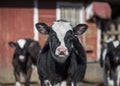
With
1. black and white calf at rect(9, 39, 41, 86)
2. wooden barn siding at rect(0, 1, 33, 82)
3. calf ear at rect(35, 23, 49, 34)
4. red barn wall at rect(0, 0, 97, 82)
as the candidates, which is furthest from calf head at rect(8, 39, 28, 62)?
calf ear at rect(35, 23, 49, 34)

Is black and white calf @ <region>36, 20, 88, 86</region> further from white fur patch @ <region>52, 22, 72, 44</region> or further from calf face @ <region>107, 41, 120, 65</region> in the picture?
calf face @ <region>107, 41, 120, 65</region>

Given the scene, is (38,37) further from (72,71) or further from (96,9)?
(72,71)

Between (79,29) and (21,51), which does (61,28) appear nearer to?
(79,29)

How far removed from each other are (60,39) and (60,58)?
28cm

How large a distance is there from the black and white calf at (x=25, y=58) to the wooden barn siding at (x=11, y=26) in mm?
3935

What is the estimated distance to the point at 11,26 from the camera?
1725cm

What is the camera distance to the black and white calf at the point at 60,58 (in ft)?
24.0

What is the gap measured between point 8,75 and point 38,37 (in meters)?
1.90

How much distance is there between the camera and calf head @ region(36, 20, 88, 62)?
7.11 m

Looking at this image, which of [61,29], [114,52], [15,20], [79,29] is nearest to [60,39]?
[61,29]

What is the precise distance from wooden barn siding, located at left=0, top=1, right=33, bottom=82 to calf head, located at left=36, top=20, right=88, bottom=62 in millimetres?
9361

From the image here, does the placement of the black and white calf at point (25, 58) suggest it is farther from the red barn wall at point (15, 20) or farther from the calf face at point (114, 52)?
the red barn wall at point (15, 20)

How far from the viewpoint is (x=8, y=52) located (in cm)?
1719

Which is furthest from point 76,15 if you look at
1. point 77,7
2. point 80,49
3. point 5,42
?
point 80,49
